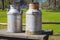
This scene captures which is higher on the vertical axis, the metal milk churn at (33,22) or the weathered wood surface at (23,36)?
the metal milk churn at (33,22)

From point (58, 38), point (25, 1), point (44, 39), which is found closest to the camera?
point (44, 39)

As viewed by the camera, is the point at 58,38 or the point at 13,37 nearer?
the point at 13,37

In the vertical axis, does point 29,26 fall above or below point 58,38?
above

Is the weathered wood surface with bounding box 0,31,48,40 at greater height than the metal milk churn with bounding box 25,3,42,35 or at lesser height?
lesser

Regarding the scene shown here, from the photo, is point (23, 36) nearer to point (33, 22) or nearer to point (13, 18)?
point (33, 22)

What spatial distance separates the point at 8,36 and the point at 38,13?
1.23 feet

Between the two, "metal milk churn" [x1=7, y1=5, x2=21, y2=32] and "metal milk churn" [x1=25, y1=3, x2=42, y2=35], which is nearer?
"metal milk churn" [x1=25, y1=3, x2=42, y2=35]

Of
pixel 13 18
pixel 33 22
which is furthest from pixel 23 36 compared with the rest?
pixel 13 18

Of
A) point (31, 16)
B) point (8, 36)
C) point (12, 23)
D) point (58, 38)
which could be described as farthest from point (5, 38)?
point (58, 38)

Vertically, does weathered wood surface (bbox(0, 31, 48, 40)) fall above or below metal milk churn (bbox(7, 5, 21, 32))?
below

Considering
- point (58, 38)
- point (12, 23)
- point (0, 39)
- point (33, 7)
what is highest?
point (33, 7)

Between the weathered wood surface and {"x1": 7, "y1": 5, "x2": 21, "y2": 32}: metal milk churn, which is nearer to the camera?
the weathered wood surface

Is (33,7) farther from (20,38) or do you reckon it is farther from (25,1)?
(25,1)

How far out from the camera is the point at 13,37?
86.1 inches
